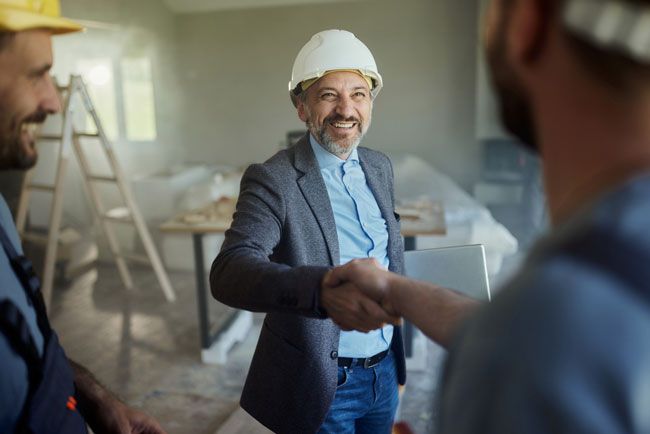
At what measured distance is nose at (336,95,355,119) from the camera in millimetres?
1732

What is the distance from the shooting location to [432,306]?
3.38 ft

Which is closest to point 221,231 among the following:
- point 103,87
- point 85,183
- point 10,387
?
point 85,183

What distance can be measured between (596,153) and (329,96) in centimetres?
136

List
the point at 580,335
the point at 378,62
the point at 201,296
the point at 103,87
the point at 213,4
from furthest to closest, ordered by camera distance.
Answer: the point at 213,4 → the point at 378,62 → the point at 103,87 → the point at 201,296 → the point at 580,335

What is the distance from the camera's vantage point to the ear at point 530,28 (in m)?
0.45

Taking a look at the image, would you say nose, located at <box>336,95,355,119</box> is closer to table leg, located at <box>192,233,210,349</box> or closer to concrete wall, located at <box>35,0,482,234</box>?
table leg, located at <box>192,233,210,349</box>

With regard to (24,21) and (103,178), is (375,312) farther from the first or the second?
(103,178)

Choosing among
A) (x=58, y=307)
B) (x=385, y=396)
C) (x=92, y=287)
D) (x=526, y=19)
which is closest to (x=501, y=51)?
(x=526, y=19)

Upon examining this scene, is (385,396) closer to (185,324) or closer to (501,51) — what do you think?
(501,51)

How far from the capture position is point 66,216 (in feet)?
20.7

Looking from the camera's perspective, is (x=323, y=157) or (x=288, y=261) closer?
(x=288, y=261)

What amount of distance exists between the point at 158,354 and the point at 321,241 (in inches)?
101

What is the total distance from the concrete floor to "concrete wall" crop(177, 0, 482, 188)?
2.34 meters

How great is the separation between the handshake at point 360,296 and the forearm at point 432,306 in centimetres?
2
